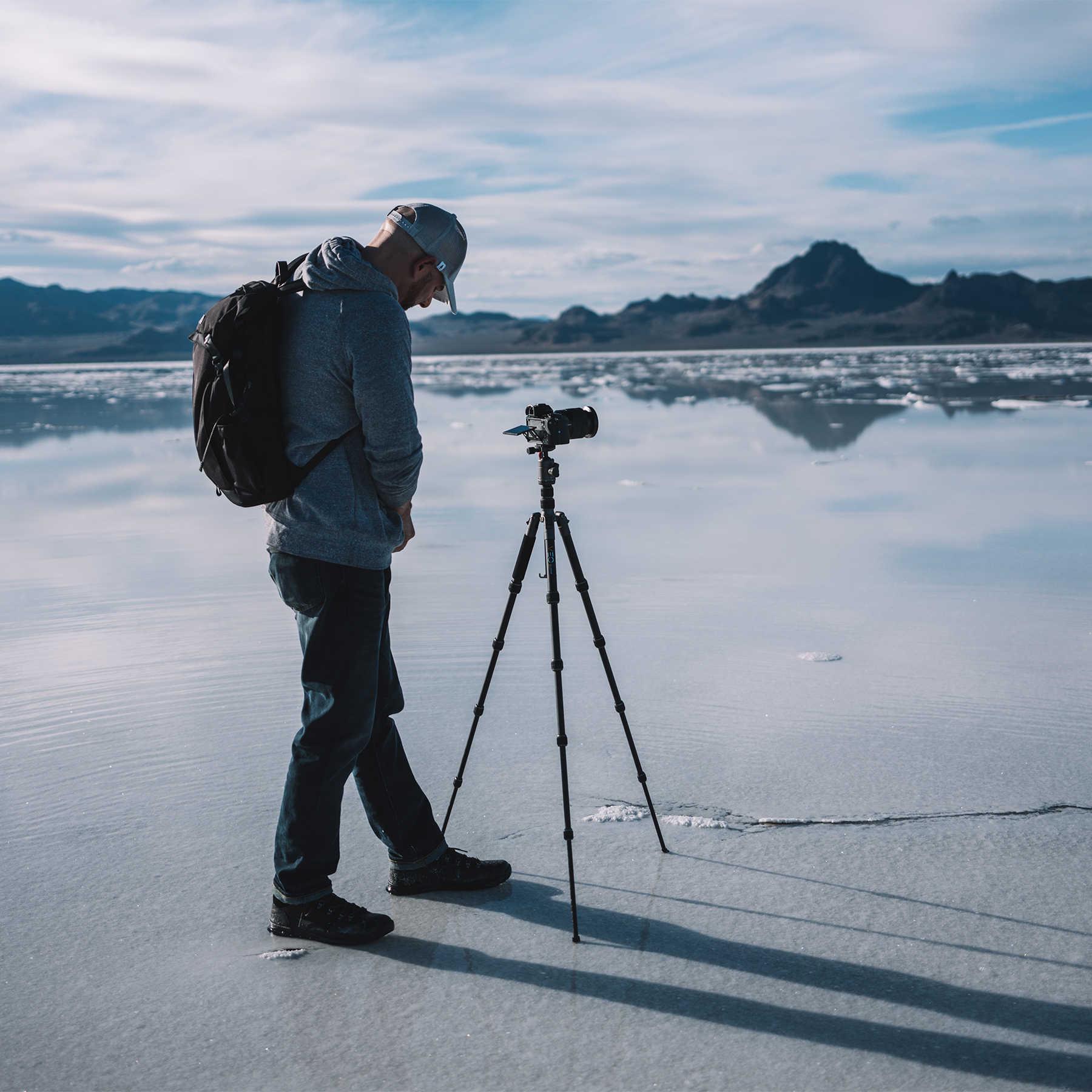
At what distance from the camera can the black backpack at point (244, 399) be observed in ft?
8.33

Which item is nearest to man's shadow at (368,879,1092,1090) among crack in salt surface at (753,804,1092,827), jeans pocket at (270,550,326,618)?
crack in salt surface at (753,804,1092,827)

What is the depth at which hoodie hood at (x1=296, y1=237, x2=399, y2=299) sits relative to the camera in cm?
255

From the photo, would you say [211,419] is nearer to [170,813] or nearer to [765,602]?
[170,813]

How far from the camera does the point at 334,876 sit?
3102 millimetres

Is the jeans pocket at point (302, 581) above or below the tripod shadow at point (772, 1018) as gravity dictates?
above

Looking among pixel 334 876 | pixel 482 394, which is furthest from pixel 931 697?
pixel 482 394

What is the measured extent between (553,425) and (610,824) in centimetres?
119

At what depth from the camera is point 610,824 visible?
3336 mm

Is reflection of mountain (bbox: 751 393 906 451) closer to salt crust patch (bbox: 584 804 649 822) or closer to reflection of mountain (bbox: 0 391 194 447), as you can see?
reflection of mountain (bbox: 0 391 194 447)

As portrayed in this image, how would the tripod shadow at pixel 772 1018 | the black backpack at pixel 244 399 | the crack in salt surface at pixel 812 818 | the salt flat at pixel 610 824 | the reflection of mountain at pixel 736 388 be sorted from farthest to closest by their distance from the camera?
the reflection of mountain at pixel 736 388
the crack in salt surface at pixel 812 818
the black backpack at pixel 244 399
the salt flat at pixel 610 824
the tripod shadow at pixel 772 1018

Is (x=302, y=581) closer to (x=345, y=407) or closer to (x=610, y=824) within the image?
(x=345, y=407)

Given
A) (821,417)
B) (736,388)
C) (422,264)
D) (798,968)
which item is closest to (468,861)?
(798,968)

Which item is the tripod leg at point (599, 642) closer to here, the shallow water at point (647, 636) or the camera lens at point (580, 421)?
the camera lens at point (580, 421)

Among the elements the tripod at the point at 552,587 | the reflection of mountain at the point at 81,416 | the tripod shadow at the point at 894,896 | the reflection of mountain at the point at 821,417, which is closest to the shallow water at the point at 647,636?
the tripod shadow at the point at 894,896
